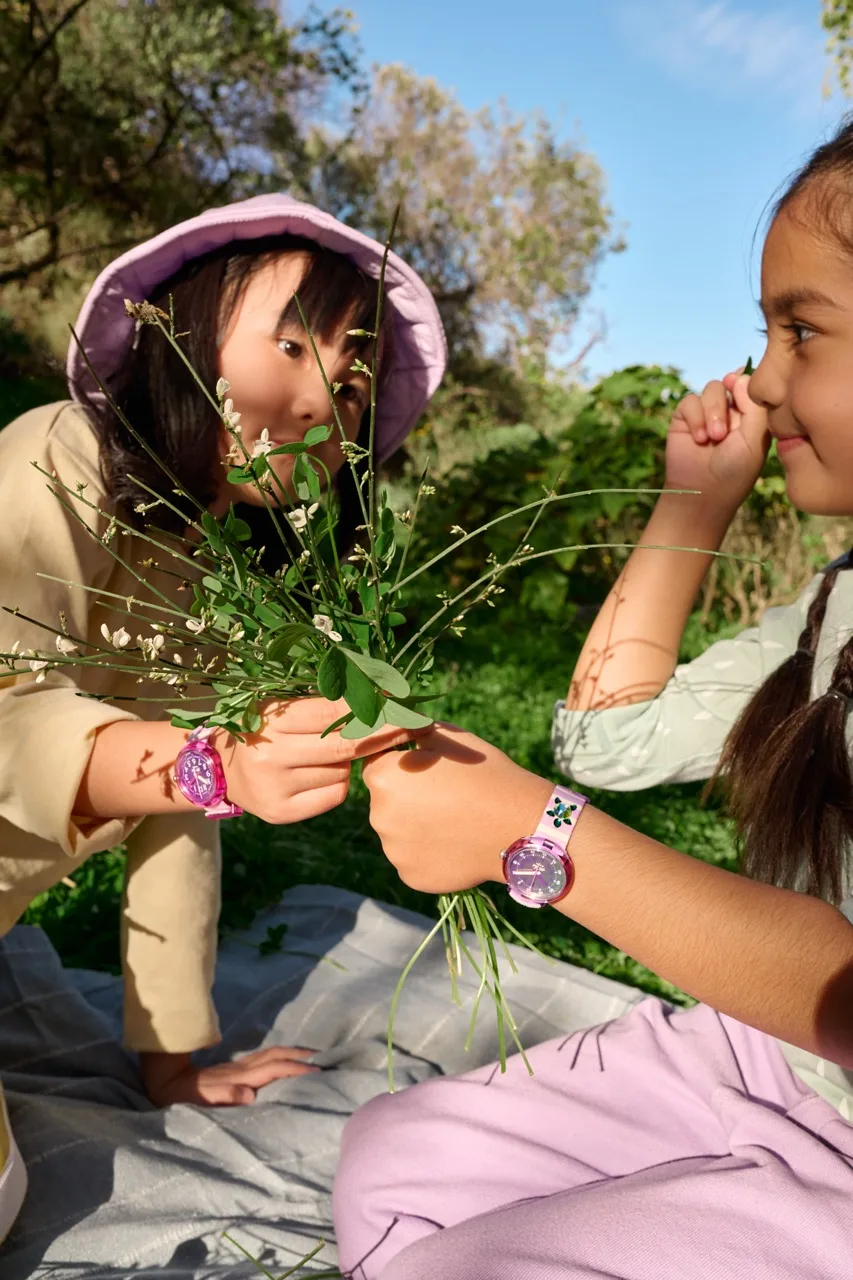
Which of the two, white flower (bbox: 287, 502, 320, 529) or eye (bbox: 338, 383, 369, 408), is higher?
eye (bbox: 338, 383, 369, 408)

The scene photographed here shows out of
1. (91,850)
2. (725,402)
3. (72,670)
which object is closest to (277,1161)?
(91,850)

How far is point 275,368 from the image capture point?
184 cm

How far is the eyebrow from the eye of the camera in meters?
1.38

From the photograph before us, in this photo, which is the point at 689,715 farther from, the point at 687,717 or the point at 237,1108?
the point at 237,1108

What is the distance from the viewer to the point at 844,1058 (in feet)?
3.76

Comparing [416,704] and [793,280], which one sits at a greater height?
[793,280]

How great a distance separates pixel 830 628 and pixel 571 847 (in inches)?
26.1

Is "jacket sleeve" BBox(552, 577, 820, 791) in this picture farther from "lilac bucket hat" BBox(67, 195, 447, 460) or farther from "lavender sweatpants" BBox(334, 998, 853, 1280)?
"lilac bucket hat" BBox(67, 195, 447, 460)

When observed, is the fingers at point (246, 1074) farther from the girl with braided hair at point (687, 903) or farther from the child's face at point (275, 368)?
the child's face at point (275, 368)

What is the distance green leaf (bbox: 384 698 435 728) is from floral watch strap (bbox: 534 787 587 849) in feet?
0.73

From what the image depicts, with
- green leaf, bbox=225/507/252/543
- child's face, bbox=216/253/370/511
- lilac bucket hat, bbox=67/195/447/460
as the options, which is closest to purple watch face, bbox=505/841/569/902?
green leaf, bbox=225/507/252/543

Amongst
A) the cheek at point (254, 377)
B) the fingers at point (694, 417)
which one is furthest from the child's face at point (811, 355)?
the cheek at point (254, 377)

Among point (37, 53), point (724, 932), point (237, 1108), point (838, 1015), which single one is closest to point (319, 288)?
point (724, 932)

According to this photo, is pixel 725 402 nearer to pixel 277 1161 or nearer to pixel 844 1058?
pixel 844 1058
